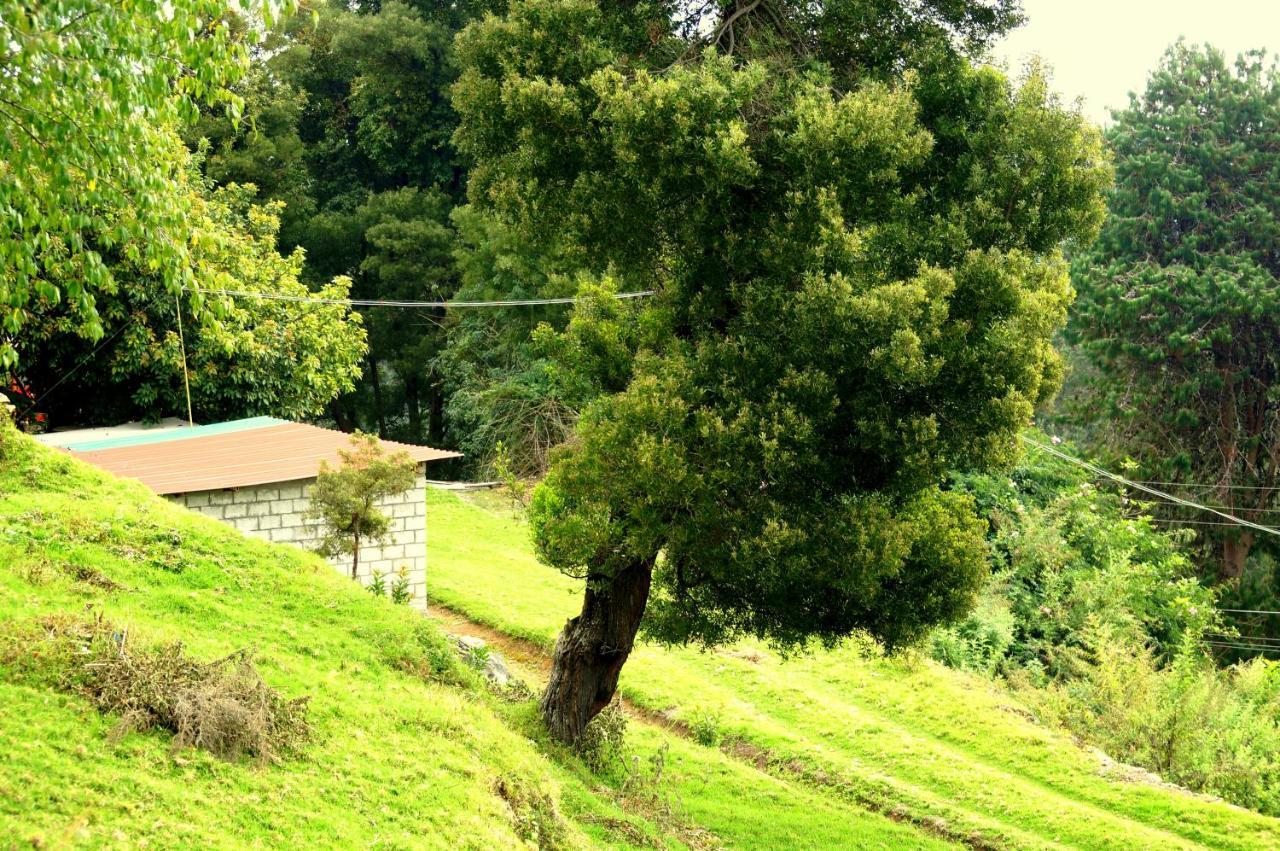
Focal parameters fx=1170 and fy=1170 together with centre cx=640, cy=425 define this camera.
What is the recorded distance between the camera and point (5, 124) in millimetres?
6926

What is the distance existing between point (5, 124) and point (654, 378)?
240 inches

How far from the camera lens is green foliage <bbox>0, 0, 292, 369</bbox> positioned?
6.74m

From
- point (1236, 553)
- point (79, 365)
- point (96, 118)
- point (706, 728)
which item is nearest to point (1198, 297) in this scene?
point (1236, 553)

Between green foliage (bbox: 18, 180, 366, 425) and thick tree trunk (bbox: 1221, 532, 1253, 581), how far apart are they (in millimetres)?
25654

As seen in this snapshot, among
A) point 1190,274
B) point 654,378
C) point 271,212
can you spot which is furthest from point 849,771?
point 271,212

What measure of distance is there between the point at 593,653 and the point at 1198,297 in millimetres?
26363

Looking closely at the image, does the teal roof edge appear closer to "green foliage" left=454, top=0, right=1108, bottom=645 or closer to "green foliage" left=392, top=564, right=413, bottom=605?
"green foliage" left=392, top=564, right=413, bottom=605

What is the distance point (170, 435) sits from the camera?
2227 cm

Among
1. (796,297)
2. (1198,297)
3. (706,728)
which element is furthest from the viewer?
(1198,297)

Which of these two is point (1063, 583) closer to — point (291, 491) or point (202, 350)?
point (291, 491)

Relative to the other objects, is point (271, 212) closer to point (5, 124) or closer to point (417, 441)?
point (417, 441)

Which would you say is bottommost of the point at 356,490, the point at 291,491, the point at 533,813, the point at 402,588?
the point at 533,813

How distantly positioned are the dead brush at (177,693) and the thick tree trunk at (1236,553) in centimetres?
3197

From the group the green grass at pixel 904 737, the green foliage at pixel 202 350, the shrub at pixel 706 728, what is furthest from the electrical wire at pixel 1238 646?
the green foliage at pixel 202 350
